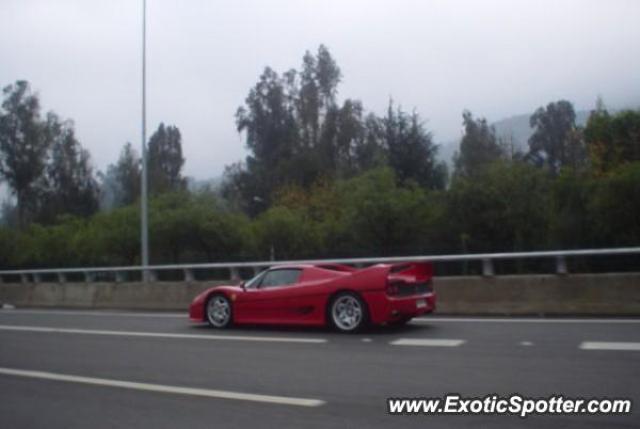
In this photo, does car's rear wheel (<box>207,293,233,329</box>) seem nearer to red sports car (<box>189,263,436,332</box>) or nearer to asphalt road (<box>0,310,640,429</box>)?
red sports car (<box>189,263,436,332</box>)

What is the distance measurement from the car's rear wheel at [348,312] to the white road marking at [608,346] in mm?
3397

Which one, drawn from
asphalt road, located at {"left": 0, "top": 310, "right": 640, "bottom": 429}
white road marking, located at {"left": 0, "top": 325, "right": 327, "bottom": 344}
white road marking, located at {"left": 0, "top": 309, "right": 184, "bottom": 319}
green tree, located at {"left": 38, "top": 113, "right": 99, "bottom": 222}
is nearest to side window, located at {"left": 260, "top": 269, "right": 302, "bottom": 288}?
asphalt road, located at {"left": 0, "top": 310, "right": 640, "bottom": 429}

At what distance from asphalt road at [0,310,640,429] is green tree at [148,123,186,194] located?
7146cm

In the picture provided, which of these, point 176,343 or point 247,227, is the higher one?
point 247,227

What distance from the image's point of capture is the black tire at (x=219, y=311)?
13945 millimetres

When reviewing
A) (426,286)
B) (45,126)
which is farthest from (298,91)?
(426,286)

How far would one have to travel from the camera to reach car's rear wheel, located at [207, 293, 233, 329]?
45.8ft

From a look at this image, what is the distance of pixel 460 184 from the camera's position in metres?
32.6

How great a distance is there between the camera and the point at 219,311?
14.1m

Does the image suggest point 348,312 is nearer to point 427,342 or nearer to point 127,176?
point 427,342

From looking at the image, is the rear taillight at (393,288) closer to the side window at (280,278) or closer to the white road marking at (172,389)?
the side window at (280,278)

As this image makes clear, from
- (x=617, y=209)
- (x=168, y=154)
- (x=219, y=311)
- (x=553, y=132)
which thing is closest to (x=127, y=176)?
(x=168, y=154)

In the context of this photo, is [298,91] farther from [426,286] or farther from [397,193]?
[426,286]

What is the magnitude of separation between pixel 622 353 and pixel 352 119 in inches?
2319
